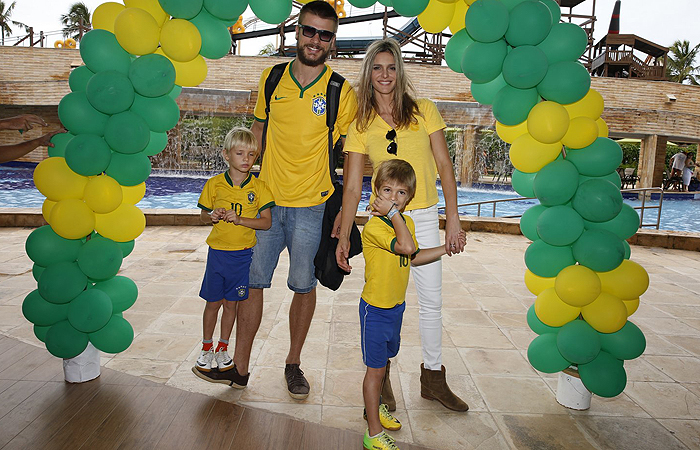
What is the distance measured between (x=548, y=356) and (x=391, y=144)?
1.40 meters

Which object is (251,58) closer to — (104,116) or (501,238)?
(501,238)

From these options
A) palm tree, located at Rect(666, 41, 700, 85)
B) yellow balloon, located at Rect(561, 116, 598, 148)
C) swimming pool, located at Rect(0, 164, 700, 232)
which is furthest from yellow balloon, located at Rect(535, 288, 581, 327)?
palm tree, located at Rect(666, 41, 700, 85)

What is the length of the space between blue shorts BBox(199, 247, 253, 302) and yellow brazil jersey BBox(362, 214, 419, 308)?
83 centimetres

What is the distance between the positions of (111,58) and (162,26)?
0.32m

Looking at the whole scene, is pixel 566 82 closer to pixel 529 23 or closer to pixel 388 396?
pixel 529 23

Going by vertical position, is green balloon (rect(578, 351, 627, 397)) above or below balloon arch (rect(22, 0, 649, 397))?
below

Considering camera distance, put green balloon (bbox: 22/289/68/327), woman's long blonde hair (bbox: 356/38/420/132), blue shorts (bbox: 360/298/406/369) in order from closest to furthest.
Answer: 1. blue shorts (bbox: 360/298/406/369)
2. woman's long blonde hair (bbox: 356/38/420/132)
3. green balloon (bbox: 22/289/68/327)

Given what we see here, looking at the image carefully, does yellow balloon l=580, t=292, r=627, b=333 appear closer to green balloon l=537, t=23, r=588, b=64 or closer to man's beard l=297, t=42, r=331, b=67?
green balloon l=537, t=23, r=588, b=64

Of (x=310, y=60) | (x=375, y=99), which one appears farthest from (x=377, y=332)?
(x=310, y=60)

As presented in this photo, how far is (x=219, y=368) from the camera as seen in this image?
285 cm

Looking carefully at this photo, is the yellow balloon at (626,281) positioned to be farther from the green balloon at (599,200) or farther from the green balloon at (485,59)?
the green balloon at (485,59)

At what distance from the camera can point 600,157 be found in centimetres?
251

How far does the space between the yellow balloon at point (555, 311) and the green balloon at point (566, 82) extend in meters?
0.99

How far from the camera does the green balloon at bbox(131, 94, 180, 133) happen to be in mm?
2684
